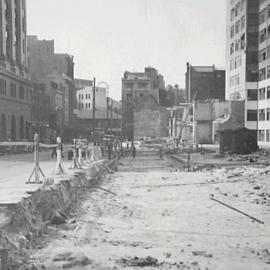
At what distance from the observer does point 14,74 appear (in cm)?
4803

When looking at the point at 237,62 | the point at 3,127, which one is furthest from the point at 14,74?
the point at 237,62

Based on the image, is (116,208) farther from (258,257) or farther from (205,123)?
(205,123)

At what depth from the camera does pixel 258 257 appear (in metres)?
7.50

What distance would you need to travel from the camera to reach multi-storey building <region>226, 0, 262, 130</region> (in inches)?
2483

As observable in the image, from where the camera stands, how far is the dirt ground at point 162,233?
23.2ft

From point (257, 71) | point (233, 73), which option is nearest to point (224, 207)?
point (257, 71)

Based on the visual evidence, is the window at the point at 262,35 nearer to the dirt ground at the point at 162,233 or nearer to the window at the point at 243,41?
the window at the point at 243,41

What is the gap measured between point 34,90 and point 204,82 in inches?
1670

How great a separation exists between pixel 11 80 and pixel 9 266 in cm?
4339

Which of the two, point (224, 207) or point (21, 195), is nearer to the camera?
point (21, 195)

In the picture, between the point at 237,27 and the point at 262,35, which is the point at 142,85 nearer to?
the point at 237,27

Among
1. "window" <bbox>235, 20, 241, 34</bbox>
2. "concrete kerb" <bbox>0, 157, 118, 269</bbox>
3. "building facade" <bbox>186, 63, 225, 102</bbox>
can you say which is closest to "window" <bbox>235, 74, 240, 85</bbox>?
"window" <bbox>235, 20, 241, 34</bbox>

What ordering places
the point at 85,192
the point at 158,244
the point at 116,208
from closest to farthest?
the point at 158,244, the point at 116,208, the point at 85,192

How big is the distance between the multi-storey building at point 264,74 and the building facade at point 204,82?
1287 inches
